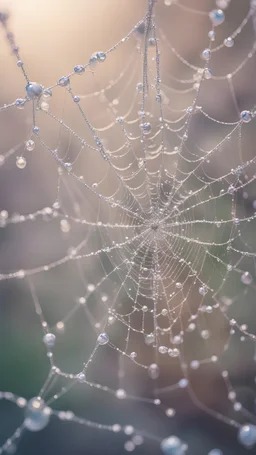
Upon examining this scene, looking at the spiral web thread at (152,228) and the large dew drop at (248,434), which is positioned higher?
the spiral web thread at (152,228)

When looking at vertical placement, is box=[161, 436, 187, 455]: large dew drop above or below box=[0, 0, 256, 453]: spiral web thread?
below

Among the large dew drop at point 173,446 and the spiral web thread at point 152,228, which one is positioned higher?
the spiral web thread at point 152,228

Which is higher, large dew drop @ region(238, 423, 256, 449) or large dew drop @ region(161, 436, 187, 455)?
large dew drop @ region(238, 423, 256, 449)

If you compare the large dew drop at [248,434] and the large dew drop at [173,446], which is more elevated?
the large dew drop at [248,434]

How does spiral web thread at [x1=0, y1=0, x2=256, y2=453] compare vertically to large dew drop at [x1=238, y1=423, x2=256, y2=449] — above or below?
above

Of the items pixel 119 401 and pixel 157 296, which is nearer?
pixel 157 296

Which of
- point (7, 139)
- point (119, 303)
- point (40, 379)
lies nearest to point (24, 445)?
point (40, 379)

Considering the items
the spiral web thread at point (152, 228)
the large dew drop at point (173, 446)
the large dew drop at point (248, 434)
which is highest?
the spiral web thread at point (152, 228)

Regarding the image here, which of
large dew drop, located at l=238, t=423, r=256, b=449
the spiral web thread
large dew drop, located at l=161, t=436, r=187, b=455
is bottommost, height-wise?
large dew drop, located at l=161, t=436, r=187, b=455

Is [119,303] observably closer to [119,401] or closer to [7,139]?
[119,401]
